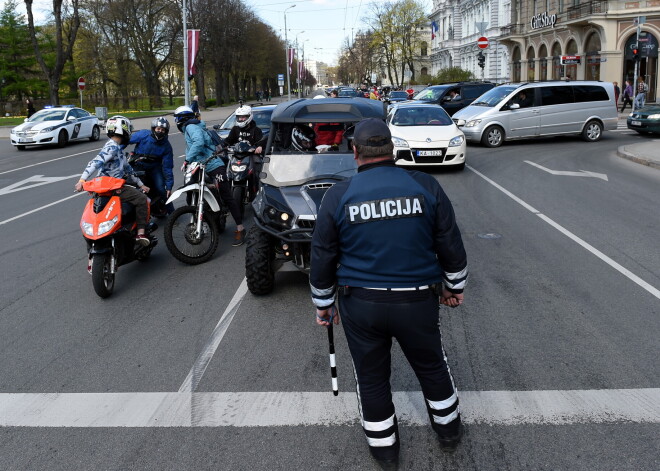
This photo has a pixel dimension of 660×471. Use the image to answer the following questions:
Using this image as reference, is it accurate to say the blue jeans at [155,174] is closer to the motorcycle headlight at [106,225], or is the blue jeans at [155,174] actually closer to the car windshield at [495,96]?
the motorcycle headlight at [106,225]

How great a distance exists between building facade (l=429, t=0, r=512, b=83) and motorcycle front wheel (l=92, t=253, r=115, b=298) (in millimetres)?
55413

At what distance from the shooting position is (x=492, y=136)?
19.7 metres

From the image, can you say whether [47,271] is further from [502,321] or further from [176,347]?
[502,321]

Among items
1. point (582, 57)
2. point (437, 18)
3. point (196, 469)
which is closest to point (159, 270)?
point (196, 469)

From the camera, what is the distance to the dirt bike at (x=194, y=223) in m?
7.27

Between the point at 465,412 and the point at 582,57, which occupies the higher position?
the point at 582,57

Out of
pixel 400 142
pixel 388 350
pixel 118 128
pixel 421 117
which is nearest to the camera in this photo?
pixel 388 350

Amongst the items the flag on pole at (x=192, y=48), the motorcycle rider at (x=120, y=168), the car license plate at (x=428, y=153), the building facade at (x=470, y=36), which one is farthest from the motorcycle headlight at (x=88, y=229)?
the building facade at (x=470, y=36)

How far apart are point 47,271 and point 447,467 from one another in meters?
5.71

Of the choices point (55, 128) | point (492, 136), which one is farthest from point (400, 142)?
point (55, 128)

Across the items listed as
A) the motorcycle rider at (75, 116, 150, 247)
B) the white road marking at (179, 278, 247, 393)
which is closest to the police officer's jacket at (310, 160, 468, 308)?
the white road marking at (179, 278, 247, 393)

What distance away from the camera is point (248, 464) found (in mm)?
3346

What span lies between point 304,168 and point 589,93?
16.4 meters

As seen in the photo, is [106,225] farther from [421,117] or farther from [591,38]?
[591,38]
